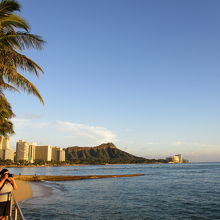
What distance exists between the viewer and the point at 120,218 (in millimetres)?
20188

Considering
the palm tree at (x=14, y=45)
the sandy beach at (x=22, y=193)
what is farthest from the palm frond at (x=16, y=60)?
the sandy beach at (x=22, y=193)

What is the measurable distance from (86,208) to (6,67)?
18144 mm

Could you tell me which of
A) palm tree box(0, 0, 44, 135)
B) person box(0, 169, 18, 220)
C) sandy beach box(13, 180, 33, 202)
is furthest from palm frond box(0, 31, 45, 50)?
sandy beach box(13, 180, 33, 202)

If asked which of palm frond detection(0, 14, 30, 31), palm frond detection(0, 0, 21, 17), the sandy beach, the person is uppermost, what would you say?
palm frond detection(0, 0, 21, 17)

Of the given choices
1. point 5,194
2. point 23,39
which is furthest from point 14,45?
point 5,194

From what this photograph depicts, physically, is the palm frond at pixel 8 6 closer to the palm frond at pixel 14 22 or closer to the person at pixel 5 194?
the palm frond at pixel 14 22

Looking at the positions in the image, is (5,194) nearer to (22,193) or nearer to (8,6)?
(8,6)

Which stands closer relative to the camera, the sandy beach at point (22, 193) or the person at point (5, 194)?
the person at point (5, 194)

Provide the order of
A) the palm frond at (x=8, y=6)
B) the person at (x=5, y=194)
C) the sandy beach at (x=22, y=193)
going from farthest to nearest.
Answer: the sandy beach at (x=22, y=193), the palm frond at (x=8, y=6), the person at (x=5, y=194)

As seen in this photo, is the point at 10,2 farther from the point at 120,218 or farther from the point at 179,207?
the point at 179,207

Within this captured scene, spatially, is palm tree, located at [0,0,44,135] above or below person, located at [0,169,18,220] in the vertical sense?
above

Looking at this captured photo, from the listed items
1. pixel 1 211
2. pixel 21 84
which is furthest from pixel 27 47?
pixel 1 211

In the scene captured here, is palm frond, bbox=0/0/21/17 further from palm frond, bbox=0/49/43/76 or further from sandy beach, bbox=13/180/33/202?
sandy beach, bbox=13/180/33/202

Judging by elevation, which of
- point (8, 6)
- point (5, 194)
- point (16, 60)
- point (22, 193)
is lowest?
point (22, 193)
